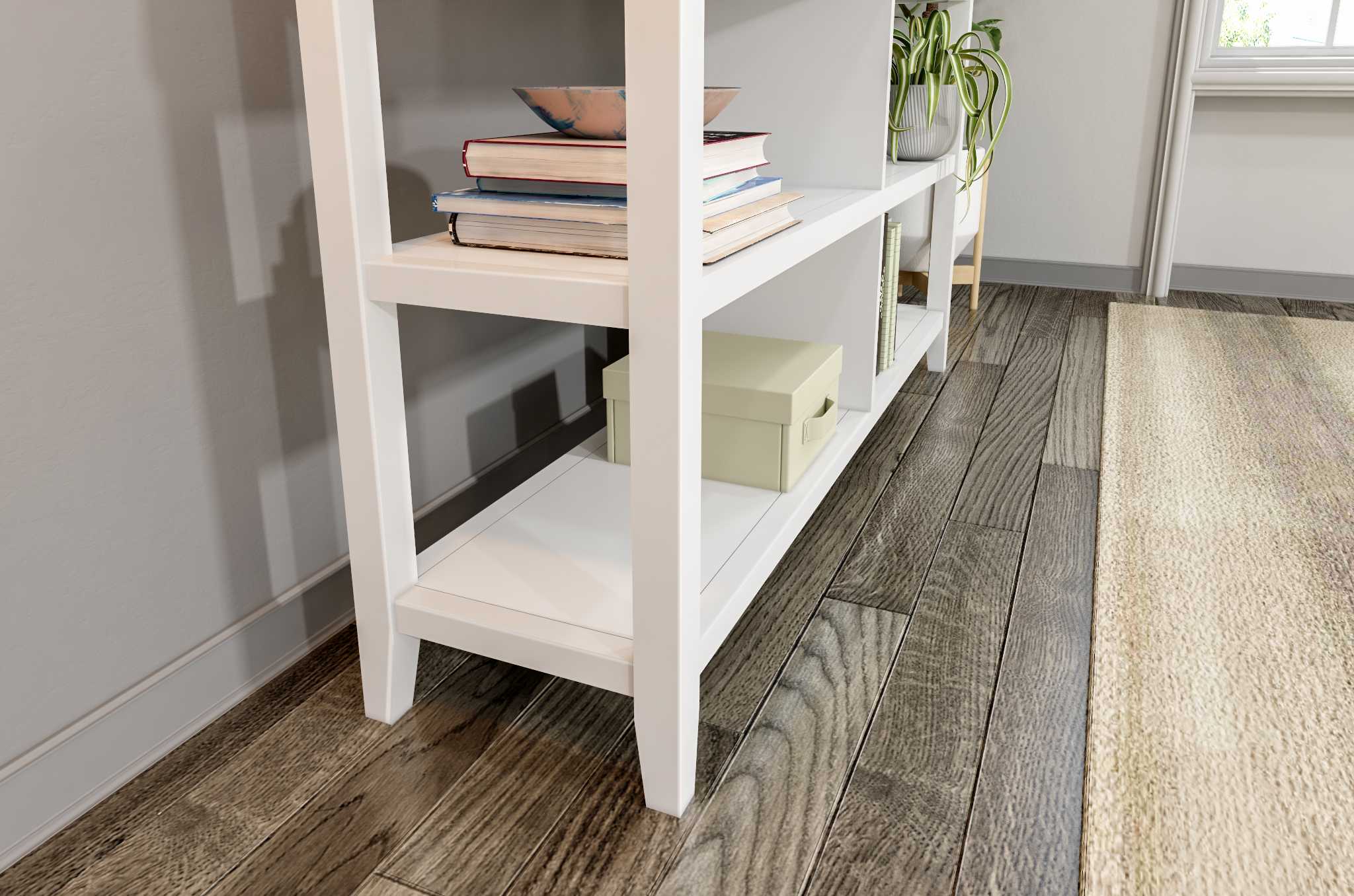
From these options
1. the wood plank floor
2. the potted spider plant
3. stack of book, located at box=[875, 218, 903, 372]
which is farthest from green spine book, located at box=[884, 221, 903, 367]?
the wood plank floor

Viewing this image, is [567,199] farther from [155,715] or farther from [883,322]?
[883,322]

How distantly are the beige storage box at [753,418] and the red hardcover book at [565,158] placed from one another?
302 mm

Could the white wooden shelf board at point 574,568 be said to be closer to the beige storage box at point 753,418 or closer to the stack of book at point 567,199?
the beige storage box at point 753,418

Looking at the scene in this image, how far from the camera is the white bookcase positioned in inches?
27.4

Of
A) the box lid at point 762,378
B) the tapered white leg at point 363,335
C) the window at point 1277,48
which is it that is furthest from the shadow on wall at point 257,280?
the window at point 1277,48

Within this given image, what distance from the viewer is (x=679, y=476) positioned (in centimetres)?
74

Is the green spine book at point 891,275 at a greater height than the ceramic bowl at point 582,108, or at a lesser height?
lesser

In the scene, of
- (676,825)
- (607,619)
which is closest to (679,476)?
(607,619)

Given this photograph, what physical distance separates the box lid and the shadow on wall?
1.07ft

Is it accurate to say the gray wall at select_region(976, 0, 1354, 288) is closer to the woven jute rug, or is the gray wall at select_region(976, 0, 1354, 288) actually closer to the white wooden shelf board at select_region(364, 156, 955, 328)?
the woven jute rug

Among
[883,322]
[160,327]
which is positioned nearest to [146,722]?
[160,327]

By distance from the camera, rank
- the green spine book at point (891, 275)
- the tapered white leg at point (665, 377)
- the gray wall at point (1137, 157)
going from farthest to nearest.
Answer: the gray wall at point (1137, 157)
the green spine book at point (891, 275)
the tapered white leg at point (665, 377)

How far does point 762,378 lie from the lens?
1.17 meters

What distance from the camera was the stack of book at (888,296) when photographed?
1.61 m
